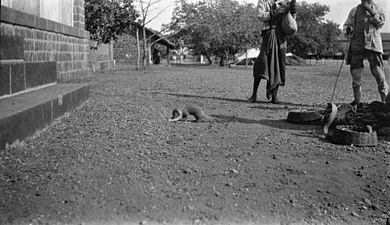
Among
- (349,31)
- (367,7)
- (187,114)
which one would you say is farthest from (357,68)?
(187,114)

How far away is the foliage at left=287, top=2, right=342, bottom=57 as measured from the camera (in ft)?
218

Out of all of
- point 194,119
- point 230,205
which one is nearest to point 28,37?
point 194,119

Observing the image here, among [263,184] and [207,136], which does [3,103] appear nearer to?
[207,136]

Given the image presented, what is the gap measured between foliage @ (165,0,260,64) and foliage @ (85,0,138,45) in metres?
26.0

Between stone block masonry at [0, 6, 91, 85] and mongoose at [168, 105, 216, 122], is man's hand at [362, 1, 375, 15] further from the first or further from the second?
stone block masonry at [0, 6, 91, 85]

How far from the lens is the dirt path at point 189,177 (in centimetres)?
296

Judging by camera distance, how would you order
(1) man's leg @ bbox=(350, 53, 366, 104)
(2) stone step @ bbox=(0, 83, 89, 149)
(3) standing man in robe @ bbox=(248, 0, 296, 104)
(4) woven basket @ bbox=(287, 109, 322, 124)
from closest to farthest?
1. (2) stone step @ bbox=(0, 83, 89, 149)
2. (4) woven basket @ bbox=(287, 109, 322, 124)
3. (1) man's leg @ bbox=(350, 53, 366, 104)
4. (3) standing man in robe @ bbox=(248, 0, 296, 104)

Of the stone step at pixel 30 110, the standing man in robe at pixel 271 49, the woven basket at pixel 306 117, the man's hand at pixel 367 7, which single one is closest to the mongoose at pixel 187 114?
the woven basket at pixel 306 117

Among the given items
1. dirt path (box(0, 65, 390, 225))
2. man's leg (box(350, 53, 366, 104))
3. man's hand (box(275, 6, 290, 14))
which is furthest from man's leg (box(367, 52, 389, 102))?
dirt path (box(0, 65, 390, 225))

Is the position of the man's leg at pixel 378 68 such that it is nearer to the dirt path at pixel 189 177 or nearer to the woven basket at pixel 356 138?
the dirt path at pixel 189 177

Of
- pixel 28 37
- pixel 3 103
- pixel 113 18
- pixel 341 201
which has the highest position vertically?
pixel 113 18

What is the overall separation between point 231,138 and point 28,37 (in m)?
3.50

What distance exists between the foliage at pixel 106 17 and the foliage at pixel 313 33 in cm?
4528

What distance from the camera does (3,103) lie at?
15.9ft
